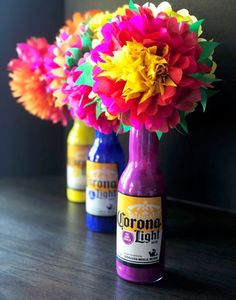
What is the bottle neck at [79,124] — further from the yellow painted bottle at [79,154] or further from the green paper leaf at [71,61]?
the green paper leaf at [71,61]

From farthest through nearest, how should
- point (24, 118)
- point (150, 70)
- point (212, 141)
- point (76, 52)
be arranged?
1. point (24, 118)
2. point (212, 141)
3. point (76, 52)
4. point (150, 70)

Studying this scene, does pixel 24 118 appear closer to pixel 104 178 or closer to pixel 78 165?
pixel 78 165

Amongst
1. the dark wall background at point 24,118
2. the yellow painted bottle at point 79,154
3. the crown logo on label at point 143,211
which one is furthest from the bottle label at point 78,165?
the crown logo on label at point 143,211

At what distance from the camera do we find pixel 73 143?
1.07 metres

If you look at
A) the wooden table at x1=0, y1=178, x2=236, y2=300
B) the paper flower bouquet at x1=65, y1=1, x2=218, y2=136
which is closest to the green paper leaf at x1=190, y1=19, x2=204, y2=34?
the paper flower bouquet at x1=65, y1=1, x2=218, y2=136

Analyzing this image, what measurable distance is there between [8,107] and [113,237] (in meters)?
0.57

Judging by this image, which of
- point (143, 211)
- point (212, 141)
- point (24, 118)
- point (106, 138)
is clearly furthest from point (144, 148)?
point (24, 118)

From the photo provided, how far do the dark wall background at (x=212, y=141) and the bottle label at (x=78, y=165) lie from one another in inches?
7.6

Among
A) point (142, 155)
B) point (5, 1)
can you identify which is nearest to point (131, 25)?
point (142, 155)

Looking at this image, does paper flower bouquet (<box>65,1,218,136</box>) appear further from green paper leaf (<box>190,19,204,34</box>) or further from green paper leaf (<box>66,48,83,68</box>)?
green paper leaf (<box>66,48,83,68</box>)

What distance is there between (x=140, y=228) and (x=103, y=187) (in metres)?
0.21

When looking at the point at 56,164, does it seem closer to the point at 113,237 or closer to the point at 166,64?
the point at 113,237

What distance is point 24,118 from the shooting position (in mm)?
1308

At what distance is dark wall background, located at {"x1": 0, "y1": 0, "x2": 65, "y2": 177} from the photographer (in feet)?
4.15
